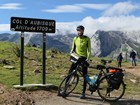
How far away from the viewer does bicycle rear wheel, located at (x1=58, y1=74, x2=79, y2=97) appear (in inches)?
548

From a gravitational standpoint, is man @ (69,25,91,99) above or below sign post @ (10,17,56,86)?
below

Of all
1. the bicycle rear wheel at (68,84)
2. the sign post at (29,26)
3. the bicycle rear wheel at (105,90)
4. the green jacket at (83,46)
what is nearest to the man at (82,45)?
the green jacket at (83,46)

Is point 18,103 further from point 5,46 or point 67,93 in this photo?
point 5,46

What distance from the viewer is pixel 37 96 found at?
542 inches

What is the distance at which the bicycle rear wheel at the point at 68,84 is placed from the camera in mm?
13922

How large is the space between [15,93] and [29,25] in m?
2.79

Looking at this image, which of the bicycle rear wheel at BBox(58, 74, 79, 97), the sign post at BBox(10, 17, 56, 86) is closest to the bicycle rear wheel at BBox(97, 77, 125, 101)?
the bicycle rear wheel at BBox(58, 74, 79, 97)

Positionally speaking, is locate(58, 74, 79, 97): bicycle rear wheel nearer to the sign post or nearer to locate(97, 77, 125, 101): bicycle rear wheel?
locate(97, 77, 125, 101): bicycle rear wheel

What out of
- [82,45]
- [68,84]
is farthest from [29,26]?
[68,84]

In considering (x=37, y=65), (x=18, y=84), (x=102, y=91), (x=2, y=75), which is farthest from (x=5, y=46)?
(x=102, y=91)

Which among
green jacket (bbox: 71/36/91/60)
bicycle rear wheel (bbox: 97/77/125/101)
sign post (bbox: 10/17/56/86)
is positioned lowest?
bicycle rear wheel (bbox: 97/77/125/101)

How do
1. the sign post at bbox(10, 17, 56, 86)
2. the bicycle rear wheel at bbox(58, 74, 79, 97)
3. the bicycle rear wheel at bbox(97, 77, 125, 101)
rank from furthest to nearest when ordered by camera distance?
the sign post at bbox(10, 17, 56, 86), the bicycle rear wheel at bbox(58, 74, 79, 97), the bicycle rear wheel at bbox(97, 77, 125, 101)

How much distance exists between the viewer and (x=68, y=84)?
45.9 ft

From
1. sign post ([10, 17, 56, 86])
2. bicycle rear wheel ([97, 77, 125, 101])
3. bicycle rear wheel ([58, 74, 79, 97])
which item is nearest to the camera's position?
bicycle rear wheel ([97, 77, 125, 101])
